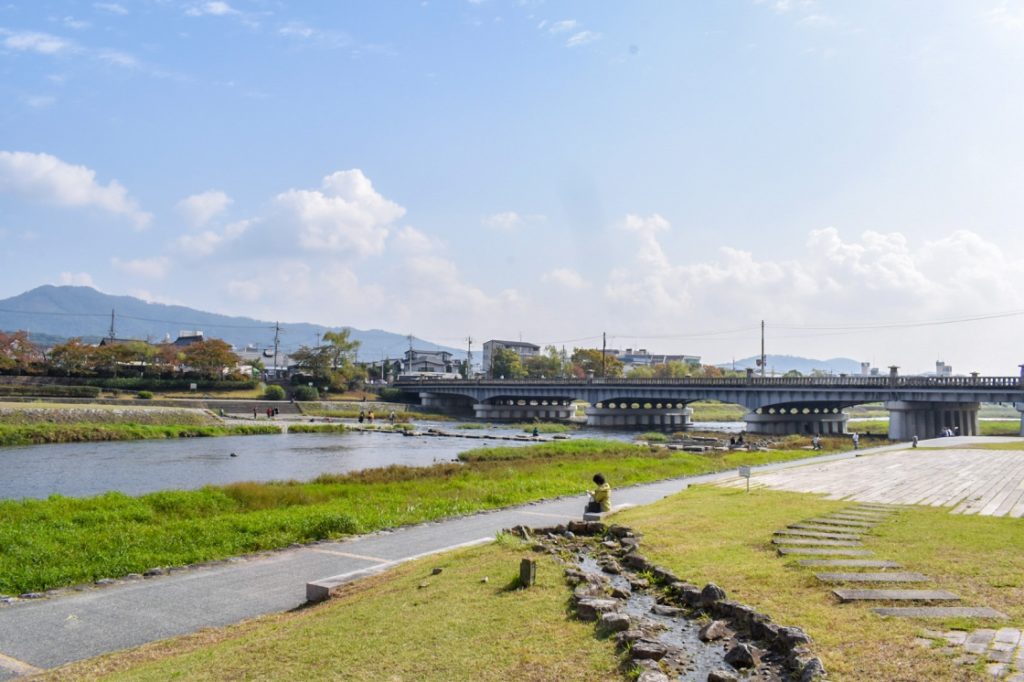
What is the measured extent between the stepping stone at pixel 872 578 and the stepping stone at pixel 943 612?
1.24 metres

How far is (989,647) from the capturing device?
719cm

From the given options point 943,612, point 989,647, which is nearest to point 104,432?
point 943,612

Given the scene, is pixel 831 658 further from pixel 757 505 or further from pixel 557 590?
pixel 757 505

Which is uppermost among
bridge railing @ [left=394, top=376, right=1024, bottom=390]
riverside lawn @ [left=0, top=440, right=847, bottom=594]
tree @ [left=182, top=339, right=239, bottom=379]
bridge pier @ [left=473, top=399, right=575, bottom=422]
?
tree @ [left=182, top=339, right=239, bottom=379]

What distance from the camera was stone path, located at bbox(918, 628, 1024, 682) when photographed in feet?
21.7

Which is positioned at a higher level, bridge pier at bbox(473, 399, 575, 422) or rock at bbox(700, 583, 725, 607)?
rock at bbox(700, 583, 725, 607)

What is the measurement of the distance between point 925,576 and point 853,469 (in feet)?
70.8

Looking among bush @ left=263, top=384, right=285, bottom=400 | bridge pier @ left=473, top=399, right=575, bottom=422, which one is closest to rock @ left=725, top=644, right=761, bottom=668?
bush @ left=263, top=384, right=285, bottom=400

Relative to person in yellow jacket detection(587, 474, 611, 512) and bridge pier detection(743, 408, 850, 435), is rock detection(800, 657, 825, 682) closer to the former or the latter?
person in yellow jacket detection(587, 474, 611, 512)

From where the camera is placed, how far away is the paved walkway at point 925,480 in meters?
18.7

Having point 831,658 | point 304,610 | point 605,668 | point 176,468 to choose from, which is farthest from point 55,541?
point 176,468

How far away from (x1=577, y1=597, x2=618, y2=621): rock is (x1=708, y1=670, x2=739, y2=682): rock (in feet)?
6.66

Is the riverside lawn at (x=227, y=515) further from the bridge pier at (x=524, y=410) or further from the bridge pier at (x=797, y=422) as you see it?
the bridge pier at (x=524, y=410)

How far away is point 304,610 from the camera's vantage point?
11391mm
